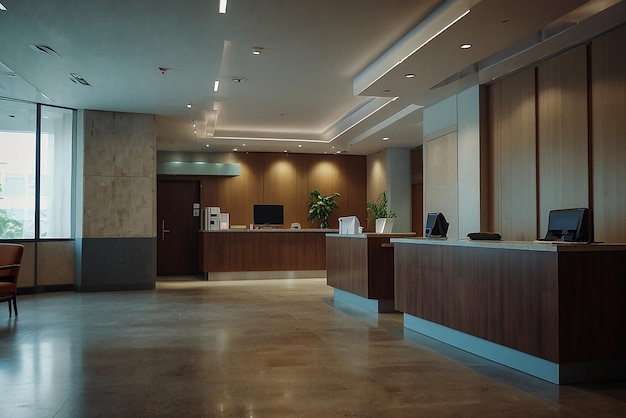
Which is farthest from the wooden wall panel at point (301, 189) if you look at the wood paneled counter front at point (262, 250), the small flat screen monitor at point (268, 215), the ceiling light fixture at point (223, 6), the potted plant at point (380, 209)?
the ceiling light fixture at point (223, 6)

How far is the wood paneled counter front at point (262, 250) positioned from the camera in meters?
13.4

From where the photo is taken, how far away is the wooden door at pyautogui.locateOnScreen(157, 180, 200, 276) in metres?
15.0

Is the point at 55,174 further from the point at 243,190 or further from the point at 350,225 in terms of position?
the point at 350,225

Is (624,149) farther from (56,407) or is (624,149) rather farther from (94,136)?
(94,136)

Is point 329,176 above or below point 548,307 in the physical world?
above

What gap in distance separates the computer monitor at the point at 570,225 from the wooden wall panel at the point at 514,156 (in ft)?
7.54

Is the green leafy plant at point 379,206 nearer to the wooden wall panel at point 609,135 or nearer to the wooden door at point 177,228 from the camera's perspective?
the wooden door at point 177,228

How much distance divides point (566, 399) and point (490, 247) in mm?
1473

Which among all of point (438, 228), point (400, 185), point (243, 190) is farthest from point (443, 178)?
point (243, 190)

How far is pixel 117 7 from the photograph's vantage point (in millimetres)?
5895

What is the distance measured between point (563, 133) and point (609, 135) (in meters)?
0.79

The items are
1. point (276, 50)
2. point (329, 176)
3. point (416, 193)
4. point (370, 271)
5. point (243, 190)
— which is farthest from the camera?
point (329, 176)

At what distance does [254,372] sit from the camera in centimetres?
472

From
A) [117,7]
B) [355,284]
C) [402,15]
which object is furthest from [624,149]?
[117,7]
